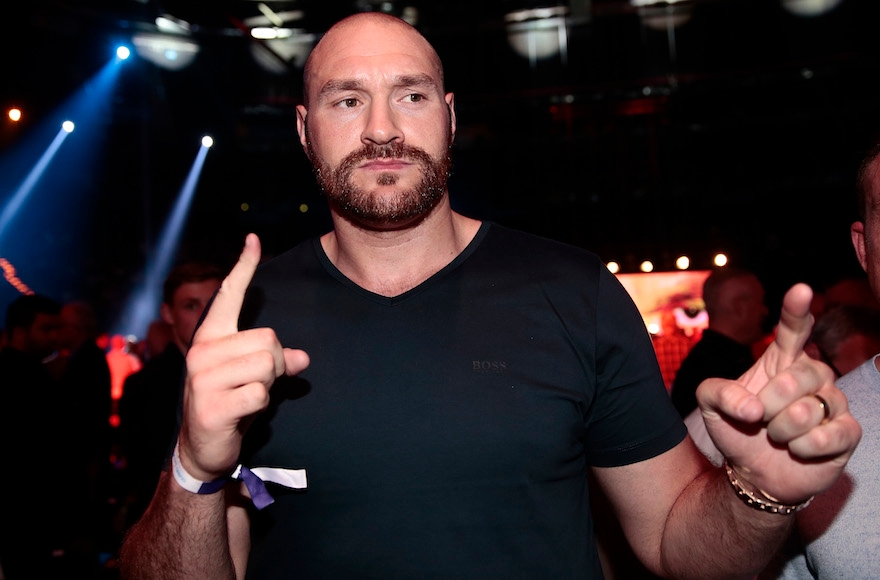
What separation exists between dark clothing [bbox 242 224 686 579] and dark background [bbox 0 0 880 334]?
6816mm

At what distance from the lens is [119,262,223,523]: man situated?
126 inches

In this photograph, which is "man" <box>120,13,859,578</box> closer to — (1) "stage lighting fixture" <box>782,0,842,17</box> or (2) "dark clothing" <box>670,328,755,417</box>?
(2) "dark clothing" <box>670,328,755,417</box>

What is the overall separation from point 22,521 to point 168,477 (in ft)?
11.3

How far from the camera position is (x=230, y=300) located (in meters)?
1.31

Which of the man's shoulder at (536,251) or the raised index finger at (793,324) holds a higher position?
the man's shoulder at (536,251)

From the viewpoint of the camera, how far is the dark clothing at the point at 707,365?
358 cm

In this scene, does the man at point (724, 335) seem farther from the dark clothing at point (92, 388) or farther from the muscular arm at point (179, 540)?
the dark clothing at point (92, 388)

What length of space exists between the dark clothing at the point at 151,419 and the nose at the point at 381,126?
1936mm

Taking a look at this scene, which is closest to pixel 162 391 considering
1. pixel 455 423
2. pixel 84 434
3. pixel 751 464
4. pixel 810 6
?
pixel 84 434

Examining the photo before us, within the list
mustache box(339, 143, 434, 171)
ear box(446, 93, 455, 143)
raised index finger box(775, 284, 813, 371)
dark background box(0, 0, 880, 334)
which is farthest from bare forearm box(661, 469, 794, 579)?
dark background box(0, 0, 880, 334)

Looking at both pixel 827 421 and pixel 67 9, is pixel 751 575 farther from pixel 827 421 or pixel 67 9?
pixel 67 9

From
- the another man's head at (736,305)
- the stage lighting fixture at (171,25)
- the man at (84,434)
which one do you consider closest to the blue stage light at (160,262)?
the stage lighting fixture at (171,25)

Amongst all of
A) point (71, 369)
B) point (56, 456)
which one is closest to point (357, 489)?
point (56, 456)

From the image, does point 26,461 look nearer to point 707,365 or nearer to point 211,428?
point 211,428
